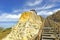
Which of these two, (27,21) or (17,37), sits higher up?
(27,21)

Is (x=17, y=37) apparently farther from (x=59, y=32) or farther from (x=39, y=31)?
(x=59, y=32)

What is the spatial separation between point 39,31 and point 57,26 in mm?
1105

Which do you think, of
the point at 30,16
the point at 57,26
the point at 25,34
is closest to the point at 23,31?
the point at 25,34

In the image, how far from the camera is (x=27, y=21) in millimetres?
11516

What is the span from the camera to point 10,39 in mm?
11297

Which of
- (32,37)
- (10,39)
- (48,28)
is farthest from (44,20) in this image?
(10,39)

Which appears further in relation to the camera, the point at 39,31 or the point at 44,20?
the point at 44,20

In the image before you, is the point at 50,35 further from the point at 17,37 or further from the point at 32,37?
the point at 17,37

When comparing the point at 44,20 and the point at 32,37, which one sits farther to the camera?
the point at 44,20

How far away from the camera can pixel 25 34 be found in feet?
36.6

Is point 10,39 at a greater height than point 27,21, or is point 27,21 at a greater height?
point 27,21

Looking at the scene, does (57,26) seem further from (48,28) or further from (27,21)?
(27,21)

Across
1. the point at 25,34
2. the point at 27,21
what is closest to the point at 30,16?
the point at 27,21

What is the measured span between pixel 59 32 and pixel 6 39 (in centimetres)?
285
